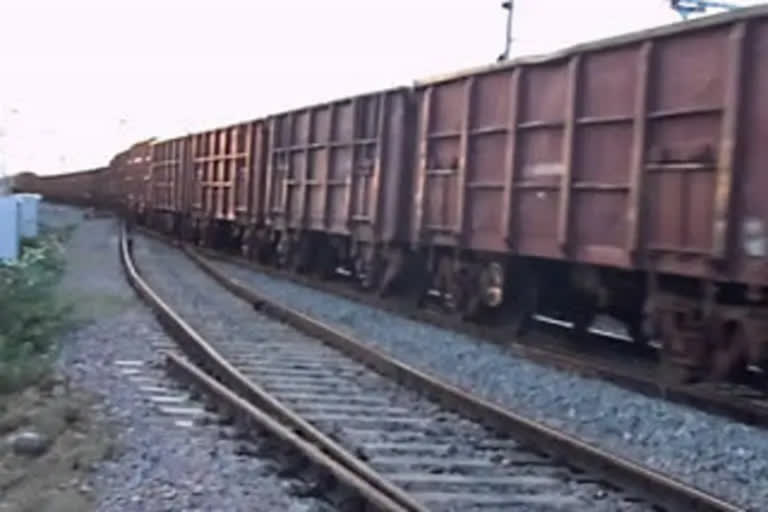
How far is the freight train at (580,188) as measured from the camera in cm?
984

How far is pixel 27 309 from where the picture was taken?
1492 centimetres

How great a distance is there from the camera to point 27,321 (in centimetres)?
1427

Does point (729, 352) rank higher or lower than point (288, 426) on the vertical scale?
higher

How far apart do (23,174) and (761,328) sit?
Answer: 81175mm

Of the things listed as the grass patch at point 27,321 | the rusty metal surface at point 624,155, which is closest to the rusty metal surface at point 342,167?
the rusty metal surface at point 624,155

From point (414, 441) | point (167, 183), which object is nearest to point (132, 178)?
point (167, 183)

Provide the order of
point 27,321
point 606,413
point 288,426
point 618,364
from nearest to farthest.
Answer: point 288,426
point 606,413
point 618,364
point 27,321

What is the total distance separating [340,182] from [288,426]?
41.7ft

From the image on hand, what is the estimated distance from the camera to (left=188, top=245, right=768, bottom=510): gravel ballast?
298 inches

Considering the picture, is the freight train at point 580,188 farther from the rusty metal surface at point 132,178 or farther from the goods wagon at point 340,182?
the rusty metal surface at point 132,178

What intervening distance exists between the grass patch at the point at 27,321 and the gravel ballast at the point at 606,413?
3226 millimetres

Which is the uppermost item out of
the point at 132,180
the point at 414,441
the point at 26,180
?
the point at 132,180

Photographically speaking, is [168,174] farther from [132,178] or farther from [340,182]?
[340,182]

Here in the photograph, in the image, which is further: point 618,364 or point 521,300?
point 521,300
